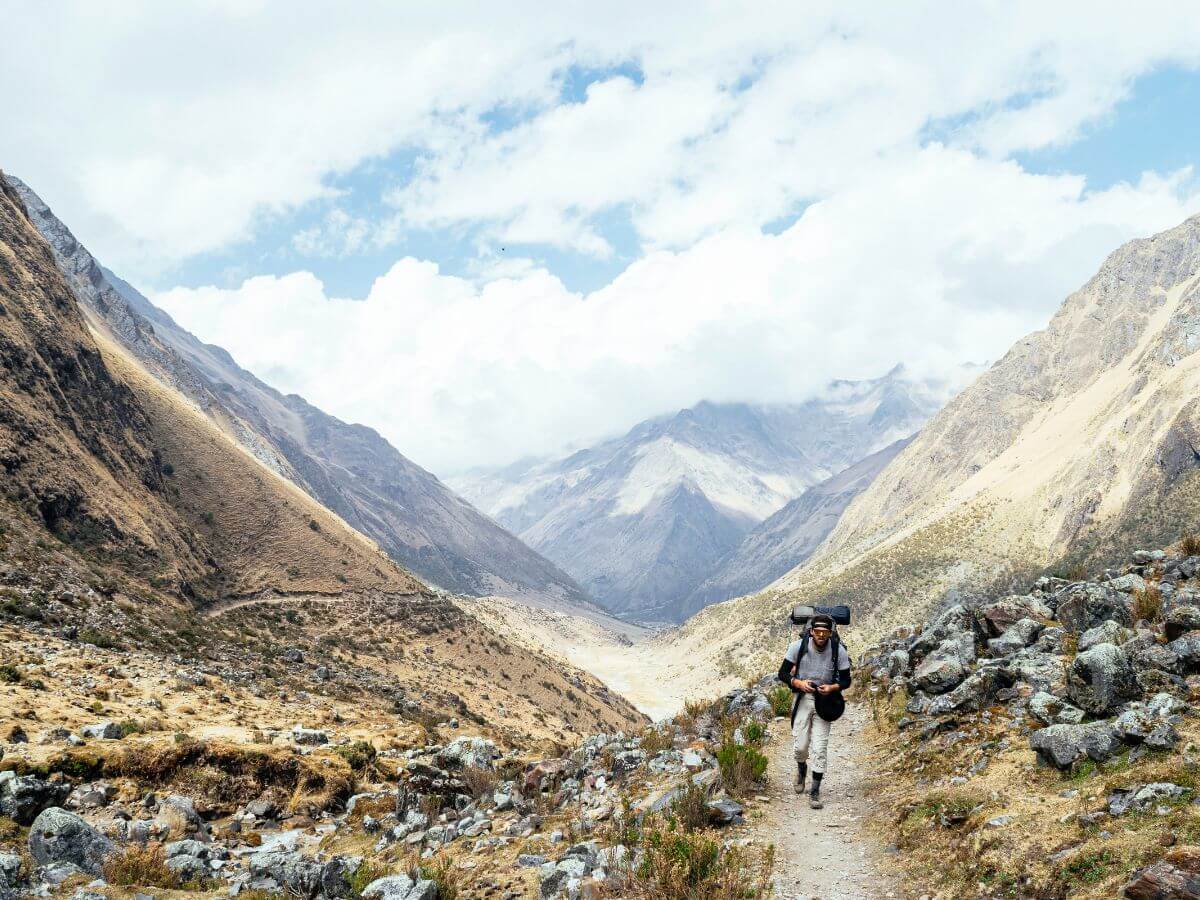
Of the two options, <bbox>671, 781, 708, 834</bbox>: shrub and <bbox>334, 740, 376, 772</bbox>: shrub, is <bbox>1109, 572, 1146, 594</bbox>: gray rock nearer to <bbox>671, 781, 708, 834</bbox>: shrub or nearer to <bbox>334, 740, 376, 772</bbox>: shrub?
<bbox>671, 781, 708, 834</bbox>: shrub

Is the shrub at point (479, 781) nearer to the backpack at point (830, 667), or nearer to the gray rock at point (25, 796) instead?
the backpack at point (830, 667)

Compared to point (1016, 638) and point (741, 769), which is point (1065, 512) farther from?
point (741, 769)

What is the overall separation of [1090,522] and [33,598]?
144337 mm

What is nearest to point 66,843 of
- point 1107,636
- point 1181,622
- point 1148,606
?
point 1107,636

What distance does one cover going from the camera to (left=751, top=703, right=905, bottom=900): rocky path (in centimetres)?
841

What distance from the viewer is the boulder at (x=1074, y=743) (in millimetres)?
9336

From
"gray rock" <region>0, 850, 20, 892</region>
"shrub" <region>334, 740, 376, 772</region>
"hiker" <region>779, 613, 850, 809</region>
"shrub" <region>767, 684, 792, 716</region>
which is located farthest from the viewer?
"shrub" <region>767, 684, 792, 716</region>

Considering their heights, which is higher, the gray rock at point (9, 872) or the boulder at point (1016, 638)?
the boulder at point (1016, 638)

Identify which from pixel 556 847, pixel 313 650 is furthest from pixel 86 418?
pixel 556 847

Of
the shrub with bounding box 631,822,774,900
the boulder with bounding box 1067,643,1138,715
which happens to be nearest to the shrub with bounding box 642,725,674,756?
the shrub with bounding box 631,822,774,900

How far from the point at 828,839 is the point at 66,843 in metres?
10.8

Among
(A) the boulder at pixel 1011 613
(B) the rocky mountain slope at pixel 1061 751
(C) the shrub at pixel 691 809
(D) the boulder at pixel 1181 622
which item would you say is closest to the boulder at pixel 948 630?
(A) the boulder at pixel 1011 613

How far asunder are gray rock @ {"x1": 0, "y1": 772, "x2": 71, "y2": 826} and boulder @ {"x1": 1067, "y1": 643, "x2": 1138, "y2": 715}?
17525 millimetres

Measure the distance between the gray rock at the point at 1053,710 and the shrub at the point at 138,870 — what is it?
13.5 meters
